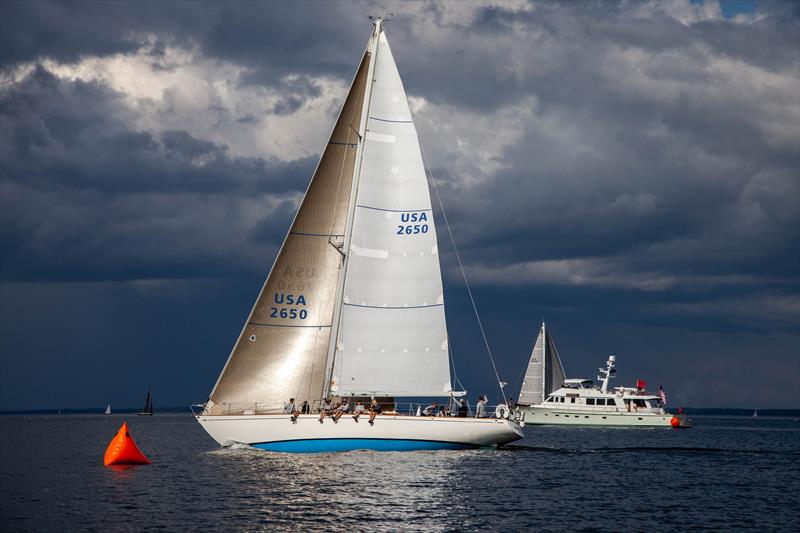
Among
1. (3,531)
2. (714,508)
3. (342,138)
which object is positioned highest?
(342,138)

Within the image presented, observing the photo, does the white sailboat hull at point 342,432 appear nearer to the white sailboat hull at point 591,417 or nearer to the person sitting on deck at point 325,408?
the person sitting on deck at point 325,408

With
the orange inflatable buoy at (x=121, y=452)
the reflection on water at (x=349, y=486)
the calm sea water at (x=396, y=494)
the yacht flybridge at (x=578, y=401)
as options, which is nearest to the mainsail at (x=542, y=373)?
the yacht flybridge at (x=578, y=401)

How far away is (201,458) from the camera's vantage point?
47.9 m

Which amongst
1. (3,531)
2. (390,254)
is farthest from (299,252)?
(3,531)

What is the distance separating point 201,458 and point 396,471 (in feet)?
53.9

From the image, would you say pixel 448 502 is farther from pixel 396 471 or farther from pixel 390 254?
pixel 390 254

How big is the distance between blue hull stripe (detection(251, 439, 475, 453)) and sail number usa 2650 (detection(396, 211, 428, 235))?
8.83 meters

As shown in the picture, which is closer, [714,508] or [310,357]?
[714,508]

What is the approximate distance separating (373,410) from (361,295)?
16.5 ft

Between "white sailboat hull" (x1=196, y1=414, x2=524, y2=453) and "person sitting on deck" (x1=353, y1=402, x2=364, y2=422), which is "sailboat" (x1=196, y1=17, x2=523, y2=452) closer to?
"white sailboat hull" (x1=196, y1=414, x2=524, y2=453)

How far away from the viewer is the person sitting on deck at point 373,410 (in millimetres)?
37375

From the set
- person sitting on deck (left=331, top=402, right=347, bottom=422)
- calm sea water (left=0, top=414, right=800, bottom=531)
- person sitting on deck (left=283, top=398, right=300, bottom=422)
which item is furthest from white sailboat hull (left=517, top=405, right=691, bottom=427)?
person sitting on deck (left=283, top=398, right=300, bottom=422)

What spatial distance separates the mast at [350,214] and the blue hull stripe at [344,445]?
2607mm

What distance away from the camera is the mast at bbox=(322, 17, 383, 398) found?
3969 cm
